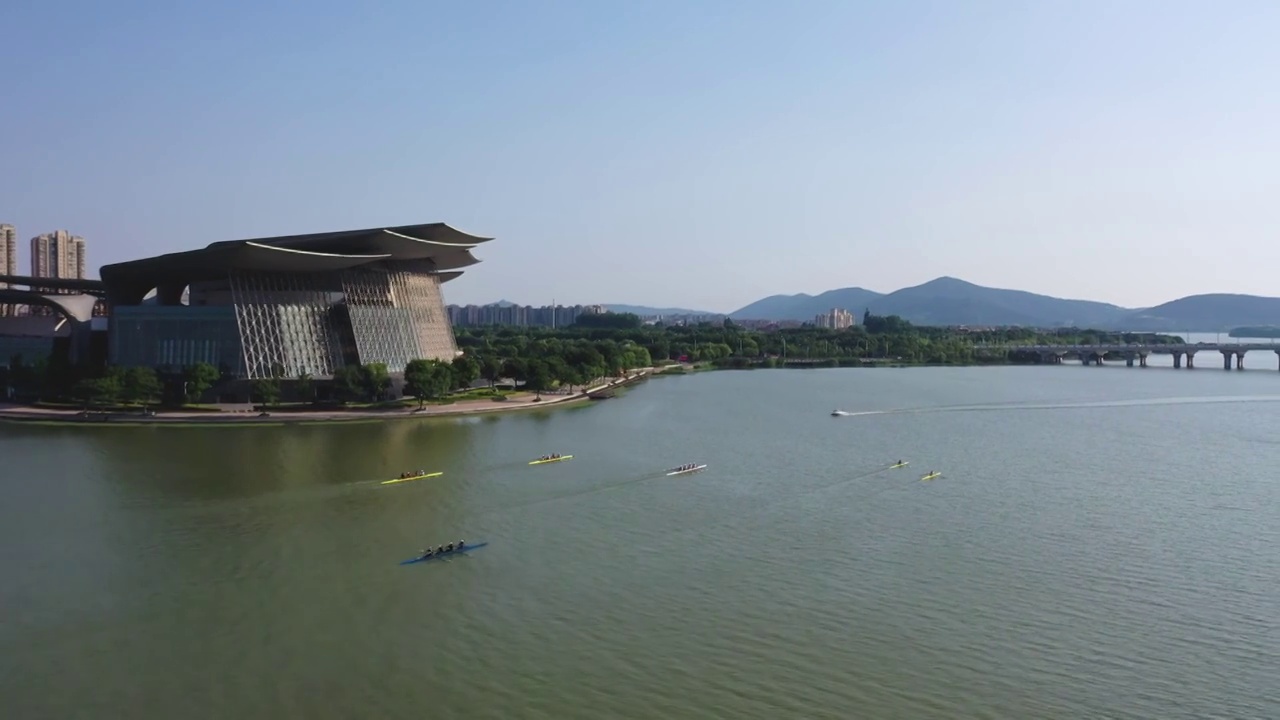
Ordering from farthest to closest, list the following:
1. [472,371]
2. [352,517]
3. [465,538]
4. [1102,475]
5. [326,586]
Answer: [472,371] → [1102,475] → [352,517] → [465,538] → [326,586]

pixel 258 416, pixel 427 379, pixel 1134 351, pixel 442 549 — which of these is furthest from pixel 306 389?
pixel 1134 351

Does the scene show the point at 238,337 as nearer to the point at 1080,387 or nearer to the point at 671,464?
the point at 671,464

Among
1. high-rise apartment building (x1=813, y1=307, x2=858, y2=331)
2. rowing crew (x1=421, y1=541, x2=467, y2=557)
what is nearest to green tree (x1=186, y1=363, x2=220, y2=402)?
rowing crew (x1=421, y1=541, x2=467, y2=557)

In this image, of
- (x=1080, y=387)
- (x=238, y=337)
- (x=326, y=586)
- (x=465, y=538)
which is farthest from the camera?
(x=1080, y=387)

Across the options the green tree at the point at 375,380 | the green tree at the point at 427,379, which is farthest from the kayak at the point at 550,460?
the green tree at the point at 375,380

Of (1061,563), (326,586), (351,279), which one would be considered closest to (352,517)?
(326,586)

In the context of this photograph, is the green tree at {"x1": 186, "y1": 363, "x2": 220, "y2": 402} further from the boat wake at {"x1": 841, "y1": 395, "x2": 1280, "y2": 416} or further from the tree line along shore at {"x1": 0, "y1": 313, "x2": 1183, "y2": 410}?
the boat wake at {"x1": 841, "y1": 395, "x2": 1280, "y2": 416}
